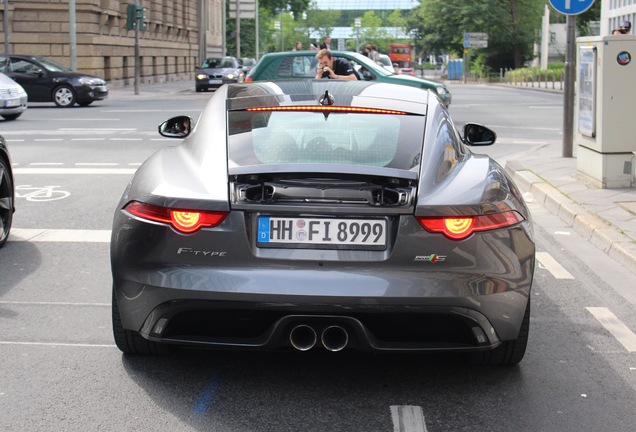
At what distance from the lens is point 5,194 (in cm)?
831

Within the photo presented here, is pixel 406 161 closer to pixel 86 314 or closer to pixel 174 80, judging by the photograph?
pixel 86 314

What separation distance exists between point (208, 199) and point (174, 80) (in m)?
60.5

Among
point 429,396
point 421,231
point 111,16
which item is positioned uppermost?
A: point 111,16

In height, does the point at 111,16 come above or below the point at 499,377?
above

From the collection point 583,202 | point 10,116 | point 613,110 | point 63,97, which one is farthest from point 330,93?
point 63,97

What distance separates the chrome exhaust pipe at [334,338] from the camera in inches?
177

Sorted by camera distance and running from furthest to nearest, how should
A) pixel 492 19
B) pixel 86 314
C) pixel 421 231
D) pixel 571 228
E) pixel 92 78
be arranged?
pixel 492 19, pixel 92 78, pixel 571 228, pixel 86 314, pixel 421 231

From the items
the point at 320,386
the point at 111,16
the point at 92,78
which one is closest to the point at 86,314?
the point at 320,386

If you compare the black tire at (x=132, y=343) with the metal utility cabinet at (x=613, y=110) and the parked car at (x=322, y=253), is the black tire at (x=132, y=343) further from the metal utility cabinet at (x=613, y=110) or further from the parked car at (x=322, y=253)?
the metal utility cabinet at (x=613, y=110)

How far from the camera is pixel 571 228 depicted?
9.51m

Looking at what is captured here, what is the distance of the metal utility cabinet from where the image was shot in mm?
11031

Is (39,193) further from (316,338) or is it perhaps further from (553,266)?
(316,338)

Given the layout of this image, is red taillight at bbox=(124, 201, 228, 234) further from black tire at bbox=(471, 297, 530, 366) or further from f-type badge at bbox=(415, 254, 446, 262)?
black tire at bbox=(471, 297, 530, 366)

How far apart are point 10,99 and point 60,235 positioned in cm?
1618
